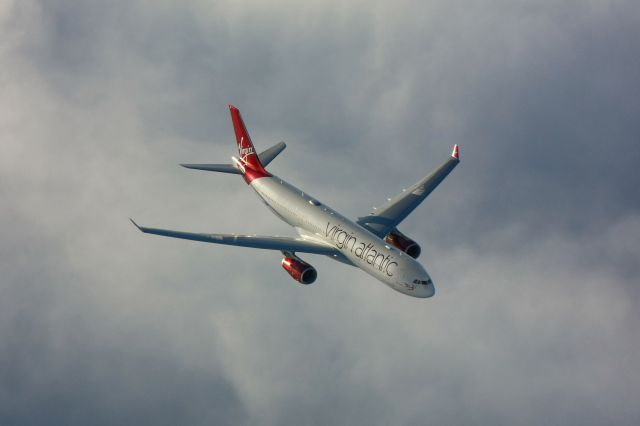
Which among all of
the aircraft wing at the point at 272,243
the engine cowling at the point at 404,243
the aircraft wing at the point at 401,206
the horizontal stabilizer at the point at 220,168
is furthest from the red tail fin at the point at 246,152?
the engine cowling at the point at 404,243

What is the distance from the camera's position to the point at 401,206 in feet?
310

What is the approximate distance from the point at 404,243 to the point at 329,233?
37.3 ft

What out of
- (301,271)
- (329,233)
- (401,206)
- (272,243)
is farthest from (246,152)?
(301,271)

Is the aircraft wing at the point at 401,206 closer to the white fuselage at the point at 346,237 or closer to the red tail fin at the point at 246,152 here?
the white fuselage at the point at 346,237

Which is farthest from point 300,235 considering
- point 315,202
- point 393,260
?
point 393,260

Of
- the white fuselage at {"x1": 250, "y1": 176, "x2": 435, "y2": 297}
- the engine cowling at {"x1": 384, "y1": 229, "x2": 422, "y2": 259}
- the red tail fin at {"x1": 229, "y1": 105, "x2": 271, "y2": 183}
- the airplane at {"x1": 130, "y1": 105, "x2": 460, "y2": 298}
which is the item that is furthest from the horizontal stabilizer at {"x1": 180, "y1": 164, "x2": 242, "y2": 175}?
the engine cowling at {"x1": 384, "y1": 229, "x2": 422, "y2": 259}

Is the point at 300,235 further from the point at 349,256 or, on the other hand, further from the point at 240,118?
the point at 240,118

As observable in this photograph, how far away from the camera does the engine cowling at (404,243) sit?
91500 mm

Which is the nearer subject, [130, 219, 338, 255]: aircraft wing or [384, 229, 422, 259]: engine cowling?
[130, 219, 338, 255]: aircraft wing

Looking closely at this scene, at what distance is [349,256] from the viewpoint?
277ft

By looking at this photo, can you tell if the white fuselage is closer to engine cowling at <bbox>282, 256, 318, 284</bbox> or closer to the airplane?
the airplane

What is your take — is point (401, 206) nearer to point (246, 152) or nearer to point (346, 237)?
point (346, 237)

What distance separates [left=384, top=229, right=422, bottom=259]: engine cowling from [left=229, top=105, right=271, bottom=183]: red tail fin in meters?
21.5

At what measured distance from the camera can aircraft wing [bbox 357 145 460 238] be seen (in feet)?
303
